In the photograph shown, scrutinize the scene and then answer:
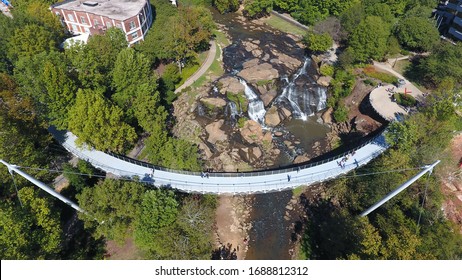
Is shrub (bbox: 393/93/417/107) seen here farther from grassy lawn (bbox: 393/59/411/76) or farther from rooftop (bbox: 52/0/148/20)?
rooftop (bbox: 52/0/148/20)

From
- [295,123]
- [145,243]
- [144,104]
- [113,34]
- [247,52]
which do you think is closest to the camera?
[145,243]

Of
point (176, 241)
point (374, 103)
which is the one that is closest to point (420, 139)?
point (374, 103)

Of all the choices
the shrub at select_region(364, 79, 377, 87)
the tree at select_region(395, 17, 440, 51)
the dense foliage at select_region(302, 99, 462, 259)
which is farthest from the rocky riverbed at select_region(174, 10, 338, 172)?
the tree at select_region(395, 17, 440, 51)

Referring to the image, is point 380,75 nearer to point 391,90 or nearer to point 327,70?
point 391,90

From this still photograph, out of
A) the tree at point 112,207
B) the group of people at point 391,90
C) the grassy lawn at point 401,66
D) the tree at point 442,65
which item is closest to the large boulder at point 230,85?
the group of people at point 391,90

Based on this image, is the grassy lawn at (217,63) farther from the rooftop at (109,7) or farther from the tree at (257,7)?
the rooftop at (109,7)

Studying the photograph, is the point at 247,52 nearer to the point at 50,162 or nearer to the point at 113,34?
the point at 113,34
